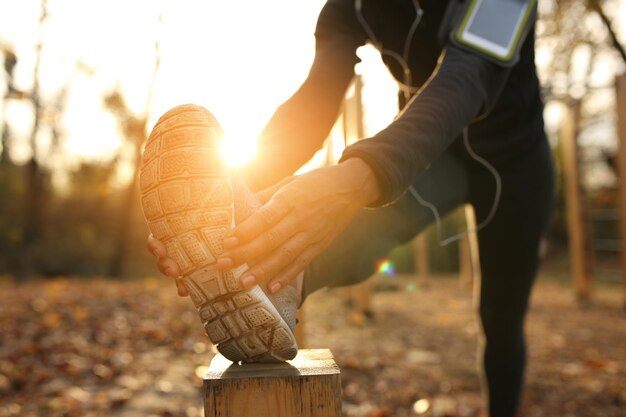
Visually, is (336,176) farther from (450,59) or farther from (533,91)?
→ (533,91)

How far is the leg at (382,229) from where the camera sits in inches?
46.0

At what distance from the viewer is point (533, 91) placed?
1.50m

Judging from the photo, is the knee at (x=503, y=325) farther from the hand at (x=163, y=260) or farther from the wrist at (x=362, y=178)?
the hand at (x=163, y=260)

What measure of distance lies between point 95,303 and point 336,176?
4.85 metres

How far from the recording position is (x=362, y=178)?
88cm

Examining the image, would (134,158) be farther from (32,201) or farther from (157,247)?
(157,247)

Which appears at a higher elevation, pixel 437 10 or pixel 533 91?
pixel 437 10

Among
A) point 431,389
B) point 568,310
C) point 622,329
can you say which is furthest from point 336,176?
point 568,310

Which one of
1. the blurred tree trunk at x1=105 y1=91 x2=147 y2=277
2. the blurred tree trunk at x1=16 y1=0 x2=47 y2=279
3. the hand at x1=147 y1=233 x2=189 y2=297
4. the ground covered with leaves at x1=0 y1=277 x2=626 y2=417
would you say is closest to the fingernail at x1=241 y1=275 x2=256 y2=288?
the hand at x1=147 y1=233 x2=189 y2=297

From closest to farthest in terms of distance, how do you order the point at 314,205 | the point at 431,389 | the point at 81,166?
the point at 314,205 < the point at 431,389 < the point at 81,166

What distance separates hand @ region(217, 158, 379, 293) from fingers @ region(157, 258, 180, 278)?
103 millimetres

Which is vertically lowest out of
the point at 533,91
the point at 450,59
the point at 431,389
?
the point at 431,389

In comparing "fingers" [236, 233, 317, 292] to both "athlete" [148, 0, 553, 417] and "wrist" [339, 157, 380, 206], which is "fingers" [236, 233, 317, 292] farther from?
"wrist" [339, 157, 380, 206]

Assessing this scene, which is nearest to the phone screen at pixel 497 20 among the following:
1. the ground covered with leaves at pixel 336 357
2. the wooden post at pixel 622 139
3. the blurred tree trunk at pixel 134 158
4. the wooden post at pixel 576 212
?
the ground covered with leaves at pixel 336 357
